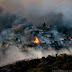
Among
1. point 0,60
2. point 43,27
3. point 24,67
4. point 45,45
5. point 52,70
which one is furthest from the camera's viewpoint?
point 43,27

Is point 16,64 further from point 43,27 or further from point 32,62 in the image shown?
point 43,27

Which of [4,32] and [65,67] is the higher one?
[4,32]

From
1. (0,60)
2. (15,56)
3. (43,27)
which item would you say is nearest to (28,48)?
(15,56)

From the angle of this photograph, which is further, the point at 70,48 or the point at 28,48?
the point at 70,48

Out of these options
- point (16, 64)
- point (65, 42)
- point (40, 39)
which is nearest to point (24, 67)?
point (16, 64)

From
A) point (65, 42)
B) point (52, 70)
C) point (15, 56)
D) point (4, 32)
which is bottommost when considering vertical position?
point (52, 70)

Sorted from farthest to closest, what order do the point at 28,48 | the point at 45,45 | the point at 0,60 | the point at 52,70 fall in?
the point at 45,45 → the point at 28,48 → the point at 0,60 → the point at 52,70
